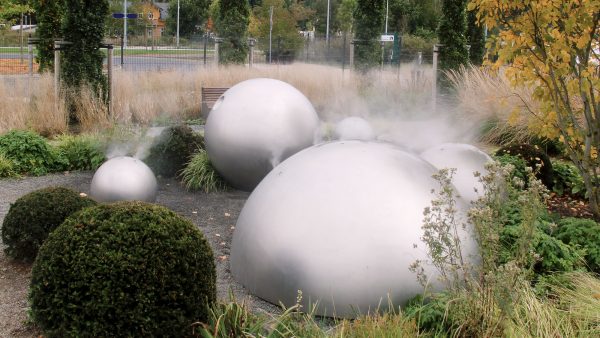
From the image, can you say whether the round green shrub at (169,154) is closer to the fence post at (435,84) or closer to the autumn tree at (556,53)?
the autumn tree at (556,53)

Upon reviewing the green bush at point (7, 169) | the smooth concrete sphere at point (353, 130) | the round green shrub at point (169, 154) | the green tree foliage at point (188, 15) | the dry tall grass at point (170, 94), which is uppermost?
the green tree foliage at point (188, 15)

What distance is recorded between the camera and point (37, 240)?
20.2ft

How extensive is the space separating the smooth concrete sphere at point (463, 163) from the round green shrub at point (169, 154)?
416 centimetres

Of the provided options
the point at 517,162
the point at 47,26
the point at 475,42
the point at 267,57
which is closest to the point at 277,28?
the point at 267,57

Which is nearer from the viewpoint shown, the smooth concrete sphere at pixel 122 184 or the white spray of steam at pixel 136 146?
the smooth concrete sphere at pixel 122 184

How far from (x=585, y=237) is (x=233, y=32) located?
57.7 feet

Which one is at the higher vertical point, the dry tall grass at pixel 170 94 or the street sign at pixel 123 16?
the street sign at pixel 123 16

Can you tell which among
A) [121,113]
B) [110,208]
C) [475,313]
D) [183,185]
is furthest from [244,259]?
[121,113]

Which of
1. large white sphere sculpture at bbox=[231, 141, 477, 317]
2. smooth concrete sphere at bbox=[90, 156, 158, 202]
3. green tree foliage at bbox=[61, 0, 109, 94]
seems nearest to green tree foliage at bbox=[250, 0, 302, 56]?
green tree foliage at bbox=[61, 0, 109, 94]

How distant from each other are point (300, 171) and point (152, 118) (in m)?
9.44

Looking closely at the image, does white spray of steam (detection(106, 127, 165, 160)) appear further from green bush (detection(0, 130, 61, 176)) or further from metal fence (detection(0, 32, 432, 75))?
metal fence (detection(0, 32, 432, 75))

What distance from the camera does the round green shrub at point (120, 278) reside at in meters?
4.07

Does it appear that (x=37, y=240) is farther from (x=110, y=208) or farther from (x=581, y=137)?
(x=581, y=137)

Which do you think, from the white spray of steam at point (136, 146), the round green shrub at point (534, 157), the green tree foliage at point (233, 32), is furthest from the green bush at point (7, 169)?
the green tree foliage at point (233, 32)
